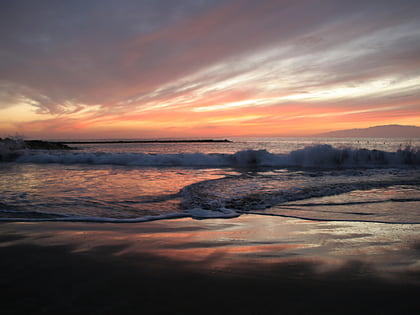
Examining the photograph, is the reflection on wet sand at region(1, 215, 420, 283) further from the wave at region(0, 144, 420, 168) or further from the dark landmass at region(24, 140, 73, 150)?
the dark landmass at region(24, 140, 73, 150)

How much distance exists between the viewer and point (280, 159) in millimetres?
14219

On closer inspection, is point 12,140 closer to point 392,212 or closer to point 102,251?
point 102,251

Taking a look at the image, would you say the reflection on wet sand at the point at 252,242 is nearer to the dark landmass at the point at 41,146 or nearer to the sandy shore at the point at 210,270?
the sandy shore at the point at 210,270

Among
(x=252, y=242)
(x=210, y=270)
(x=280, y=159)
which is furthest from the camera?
(x=280, y=159)

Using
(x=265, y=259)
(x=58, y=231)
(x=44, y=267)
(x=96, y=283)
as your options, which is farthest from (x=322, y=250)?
(x=58, y=231)

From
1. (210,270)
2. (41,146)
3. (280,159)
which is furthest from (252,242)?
(41,146)

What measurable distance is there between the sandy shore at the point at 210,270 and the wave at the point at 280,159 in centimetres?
1051

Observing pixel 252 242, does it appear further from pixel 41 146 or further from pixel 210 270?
pixel 41 146

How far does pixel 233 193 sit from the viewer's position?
5402mm

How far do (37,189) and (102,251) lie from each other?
176 inches

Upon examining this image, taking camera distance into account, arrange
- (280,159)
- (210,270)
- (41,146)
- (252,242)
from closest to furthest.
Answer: (210,270) < (252,242) < (280,159) < (41,146)

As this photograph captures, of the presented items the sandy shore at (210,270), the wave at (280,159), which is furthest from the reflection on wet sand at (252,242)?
the wave at (280,159)

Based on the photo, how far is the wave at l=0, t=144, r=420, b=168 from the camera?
13.0 m

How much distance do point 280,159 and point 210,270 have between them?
42.7 ft
